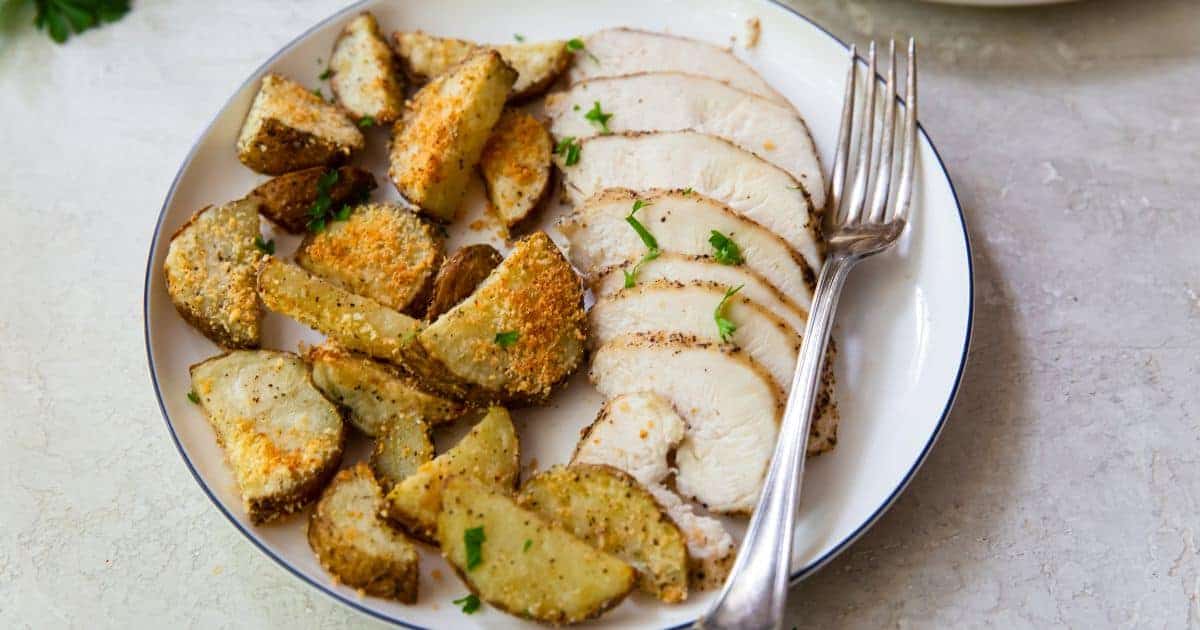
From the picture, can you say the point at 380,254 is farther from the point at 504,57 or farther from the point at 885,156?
the point at 885,156

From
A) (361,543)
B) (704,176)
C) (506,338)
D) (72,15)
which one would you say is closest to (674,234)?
(704,176)

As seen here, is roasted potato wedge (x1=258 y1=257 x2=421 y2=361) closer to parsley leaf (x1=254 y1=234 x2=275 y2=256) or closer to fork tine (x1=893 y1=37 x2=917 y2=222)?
parsley leaf (x1=254 y1=234 x2=275 y2=256)

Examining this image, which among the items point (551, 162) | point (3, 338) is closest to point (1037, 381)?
point (551, 162)

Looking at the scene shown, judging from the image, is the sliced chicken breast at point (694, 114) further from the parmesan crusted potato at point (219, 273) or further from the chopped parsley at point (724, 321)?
the parmesan crusted potato at point (219, 273)

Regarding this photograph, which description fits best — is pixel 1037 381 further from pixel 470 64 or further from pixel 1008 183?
pixel 470 64

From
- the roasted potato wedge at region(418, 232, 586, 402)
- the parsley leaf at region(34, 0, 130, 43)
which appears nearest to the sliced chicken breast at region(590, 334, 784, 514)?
the roasted potato wedge at region(418, 232, 586, 402)

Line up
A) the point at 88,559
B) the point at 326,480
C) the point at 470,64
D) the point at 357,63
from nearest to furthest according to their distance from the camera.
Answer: the point at 326,480
the point at 88,559
the point at 470,64
the point at 357,63

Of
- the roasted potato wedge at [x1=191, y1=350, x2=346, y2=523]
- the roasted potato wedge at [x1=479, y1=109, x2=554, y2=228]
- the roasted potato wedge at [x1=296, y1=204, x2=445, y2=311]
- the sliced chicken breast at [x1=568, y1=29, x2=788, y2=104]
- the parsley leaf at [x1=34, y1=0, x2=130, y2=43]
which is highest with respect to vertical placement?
the parsley leaf at [x1=34, y1=0, x2=130, y2=43]
